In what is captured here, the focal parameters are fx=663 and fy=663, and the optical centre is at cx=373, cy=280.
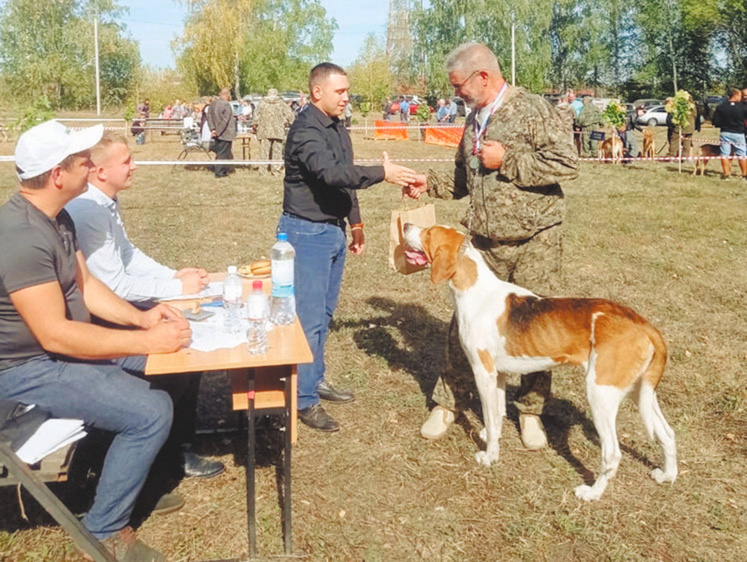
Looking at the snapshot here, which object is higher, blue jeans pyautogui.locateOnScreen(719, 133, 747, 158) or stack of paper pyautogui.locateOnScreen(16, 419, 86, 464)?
blue jeans pyautogui.locateOnScreen(719, 133, 747, 158)

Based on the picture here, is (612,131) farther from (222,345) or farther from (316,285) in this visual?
(222,345)

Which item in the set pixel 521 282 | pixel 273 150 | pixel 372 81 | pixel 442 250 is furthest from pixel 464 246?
pixel 372 81

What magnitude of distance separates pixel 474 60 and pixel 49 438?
9.50 feet

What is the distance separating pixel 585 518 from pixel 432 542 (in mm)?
855

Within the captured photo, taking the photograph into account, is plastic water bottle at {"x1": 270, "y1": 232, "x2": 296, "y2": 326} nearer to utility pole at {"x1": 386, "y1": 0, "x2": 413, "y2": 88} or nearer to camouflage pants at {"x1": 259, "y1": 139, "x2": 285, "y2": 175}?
camouflage pants at {"x1": 259, "y1": 139, "x2": 285, "y2": 175}

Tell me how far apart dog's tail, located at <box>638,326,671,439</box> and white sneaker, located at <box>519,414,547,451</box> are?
2.55 ft

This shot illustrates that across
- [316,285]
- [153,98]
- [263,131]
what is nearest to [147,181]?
[263,131]

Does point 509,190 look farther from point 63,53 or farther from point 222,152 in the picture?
point 63,53

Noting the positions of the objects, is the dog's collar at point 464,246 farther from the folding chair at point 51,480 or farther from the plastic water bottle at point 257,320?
the folding chair at point 51,480

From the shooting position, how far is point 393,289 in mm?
7453

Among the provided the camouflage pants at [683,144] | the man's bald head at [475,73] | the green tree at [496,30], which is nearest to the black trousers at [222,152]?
the camouflage pants at [683,144]

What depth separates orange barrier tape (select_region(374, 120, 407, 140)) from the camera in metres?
28.3

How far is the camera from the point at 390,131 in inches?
1141

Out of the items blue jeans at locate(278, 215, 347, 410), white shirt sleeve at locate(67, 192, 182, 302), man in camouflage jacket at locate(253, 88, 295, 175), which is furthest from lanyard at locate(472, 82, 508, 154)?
man in camouflage jacket at locate(253, 88, 295, 175)
